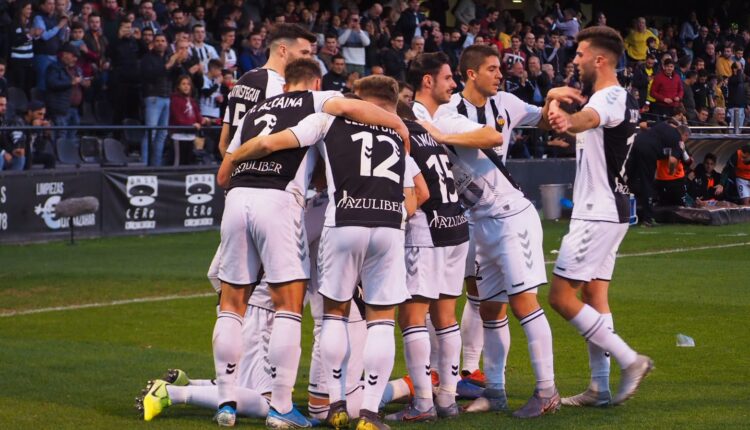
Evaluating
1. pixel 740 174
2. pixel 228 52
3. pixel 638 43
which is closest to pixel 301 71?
pixel 228 52

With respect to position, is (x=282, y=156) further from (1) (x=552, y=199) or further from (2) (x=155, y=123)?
(1) (x=552, y=199)

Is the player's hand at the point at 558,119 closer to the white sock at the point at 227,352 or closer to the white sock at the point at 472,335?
the white sock at the point at 472,335

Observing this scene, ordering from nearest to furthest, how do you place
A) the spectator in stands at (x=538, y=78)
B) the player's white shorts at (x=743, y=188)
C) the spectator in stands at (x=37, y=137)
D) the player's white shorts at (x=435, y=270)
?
1. the player's white shorts at (x=435, y=270)
2. the spectator in stands at (x=37, y=137)
3. the player's white shorts at (x=743, y=188)
4. the spectator in stands at (x=538, y=78)

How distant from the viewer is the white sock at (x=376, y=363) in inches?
282

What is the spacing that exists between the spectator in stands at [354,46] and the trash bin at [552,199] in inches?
177

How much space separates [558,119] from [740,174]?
18.8 m

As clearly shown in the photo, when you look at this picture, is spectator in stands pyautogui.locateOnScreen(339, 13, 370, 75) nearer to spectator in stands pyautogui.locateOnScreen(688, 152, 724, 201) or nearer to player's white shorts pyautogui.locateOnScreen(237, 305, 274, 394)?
spectator in stands pyautogui.locateOnScreen(688, 152, 724, 201)

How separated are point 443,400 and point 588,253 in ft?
4.29

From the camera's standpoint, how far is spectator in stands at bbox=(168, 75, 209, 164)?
833 inches

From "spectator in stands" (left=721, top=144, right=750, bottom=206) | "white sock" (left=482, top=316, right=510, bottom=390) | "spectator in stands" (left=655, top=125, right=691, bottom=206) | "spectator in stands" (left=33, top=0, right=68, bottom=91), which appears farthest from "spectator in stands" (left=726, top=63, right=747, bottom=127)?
"white sock" (left=482, top=316, right=510, bottom=390)

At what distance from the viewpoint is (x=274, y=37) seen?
8.41 m

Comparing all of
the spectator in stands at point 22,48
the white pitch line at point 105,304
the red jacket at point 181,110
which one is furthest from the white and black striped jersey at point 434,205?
the red jacket at point 181,110

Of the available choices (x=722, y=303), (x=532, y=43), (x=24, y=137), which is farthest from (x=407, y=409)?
(x=532, y=43)

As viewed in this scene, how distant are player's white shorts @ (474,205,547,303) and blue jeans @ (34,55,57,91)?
1358 cm
